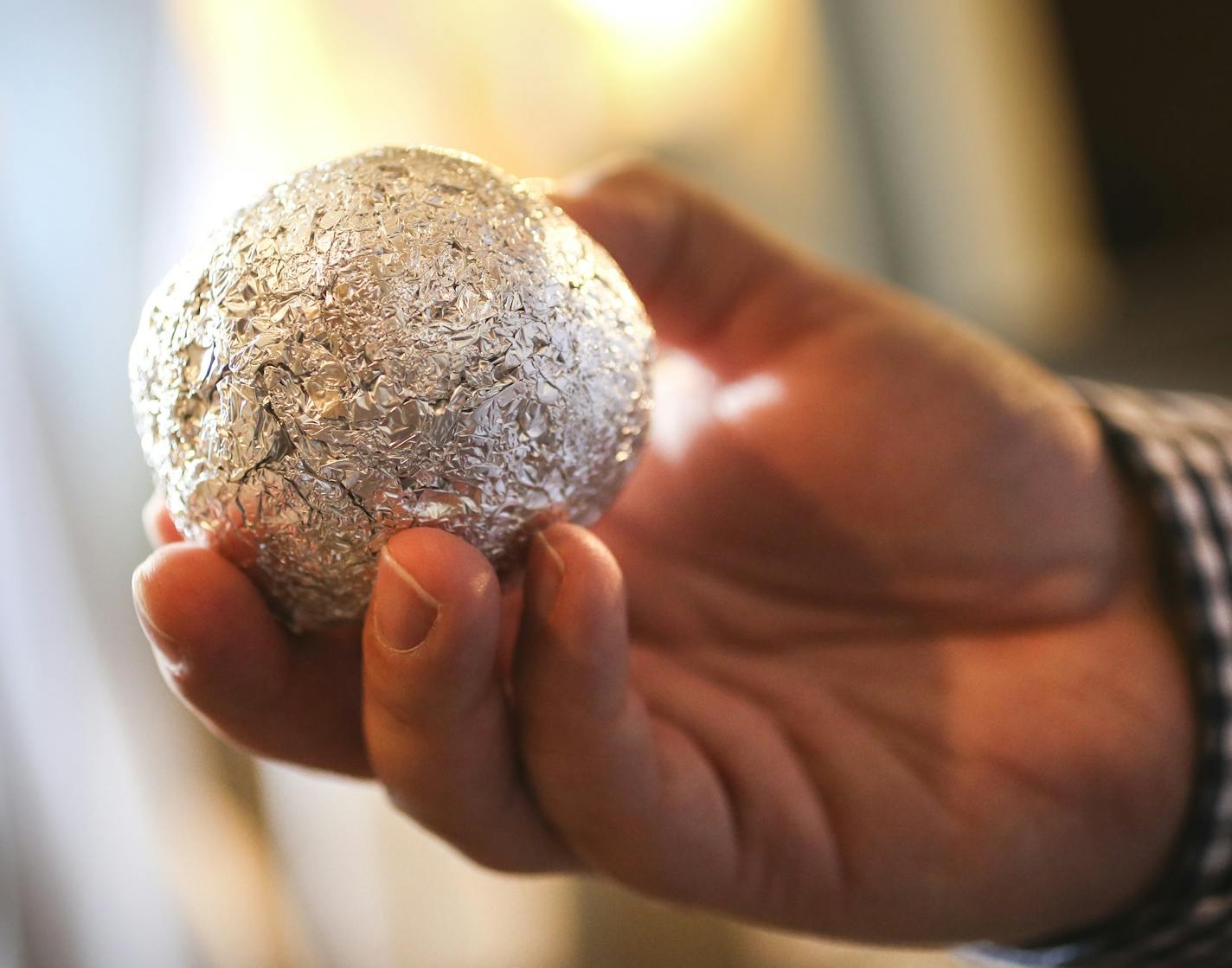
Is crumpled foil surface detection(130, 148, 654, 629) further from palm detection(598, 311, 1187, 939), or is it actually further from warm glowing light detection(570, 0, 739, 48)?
warm glowing light detection(570, 0, 739, 48)

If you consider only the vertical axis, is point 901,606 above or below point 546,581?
below

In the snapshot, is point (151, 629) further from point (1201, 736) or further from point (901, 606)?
point (1201, 736)

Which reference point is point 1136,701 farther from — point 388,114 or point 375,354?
point 388,114

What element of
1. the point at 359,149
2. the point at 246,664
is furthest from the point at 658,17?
the point at 246,664

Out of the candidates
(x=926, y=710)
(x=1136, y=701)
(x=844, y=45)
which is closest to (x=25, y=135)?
(x=926, y=710)

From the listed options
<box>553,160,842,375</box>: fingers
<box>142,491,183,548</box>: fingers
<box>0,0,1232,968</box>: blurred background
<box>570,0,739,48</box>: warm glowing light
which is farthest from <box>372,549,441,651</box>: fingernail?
<box>570,0,739,48</box>: warm glowing light

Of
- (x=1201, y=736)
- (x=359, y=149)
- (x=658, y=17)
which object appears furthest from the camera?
(x=658, y=17)
